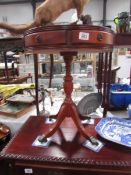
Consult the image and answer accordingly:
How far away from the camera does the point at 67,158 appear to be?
580mm

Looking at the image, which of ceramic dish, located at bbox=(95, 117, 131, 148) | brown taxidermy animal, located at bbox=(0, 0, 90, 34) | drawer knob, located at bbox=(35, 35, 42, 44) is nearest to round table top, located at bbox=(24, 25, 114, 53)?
drawer knob, located at bbox=(35, 35, 42, 44)

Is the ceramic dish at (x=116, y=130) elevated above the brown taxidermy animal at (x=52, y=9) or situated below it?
below

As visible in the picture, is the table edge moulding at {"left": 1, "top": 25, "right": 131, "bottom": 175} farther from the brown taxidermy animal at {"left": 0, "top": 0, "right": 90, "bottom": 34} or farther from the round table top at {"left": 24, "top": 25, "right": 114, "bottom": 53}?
the brown taxidermy animal at {"left": 0, "top": 0, "right": 90, "bottom": 34}

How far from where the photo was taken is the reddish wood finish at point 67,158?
563 mm

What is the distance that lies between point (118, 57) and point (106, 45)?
3.86 metres

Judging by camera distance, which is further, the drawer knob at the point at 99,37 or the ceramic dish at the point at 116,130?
the ceramic dish at the point at 116,130

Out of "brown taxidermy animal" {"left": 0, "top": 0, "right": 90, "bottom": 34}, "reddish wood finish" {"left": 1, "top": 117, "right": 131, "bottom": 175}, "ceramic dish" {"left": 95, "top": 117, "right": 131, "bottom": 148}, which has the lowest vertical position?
"reddish wood finish" {"left": 1, "top": 117, "right": 131, "bottom": 175}

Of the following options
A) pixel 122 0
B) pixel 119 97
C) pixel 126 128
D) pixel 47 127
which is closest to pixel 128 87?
pixel 119 97

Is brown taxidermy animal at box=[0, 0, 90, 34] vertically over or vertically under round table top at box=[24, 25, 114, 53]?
over

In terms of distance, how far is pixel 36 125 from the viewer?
83 centimetres

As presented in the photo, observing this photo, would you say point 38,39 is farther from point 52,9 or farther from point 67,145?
point 67,145

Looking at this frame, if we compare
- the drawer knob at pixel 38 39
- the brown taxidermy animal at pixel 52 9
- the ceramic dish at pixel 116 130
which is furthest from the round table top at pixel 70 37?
the ceramic dish at pixel 116 130

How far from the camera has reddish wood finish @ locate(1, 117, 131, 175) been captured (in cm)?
56

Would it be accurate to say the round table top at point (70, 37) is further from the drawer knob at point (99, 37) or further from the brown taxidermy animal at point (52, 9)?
the brown taxidermy animal at point (52, 9)
